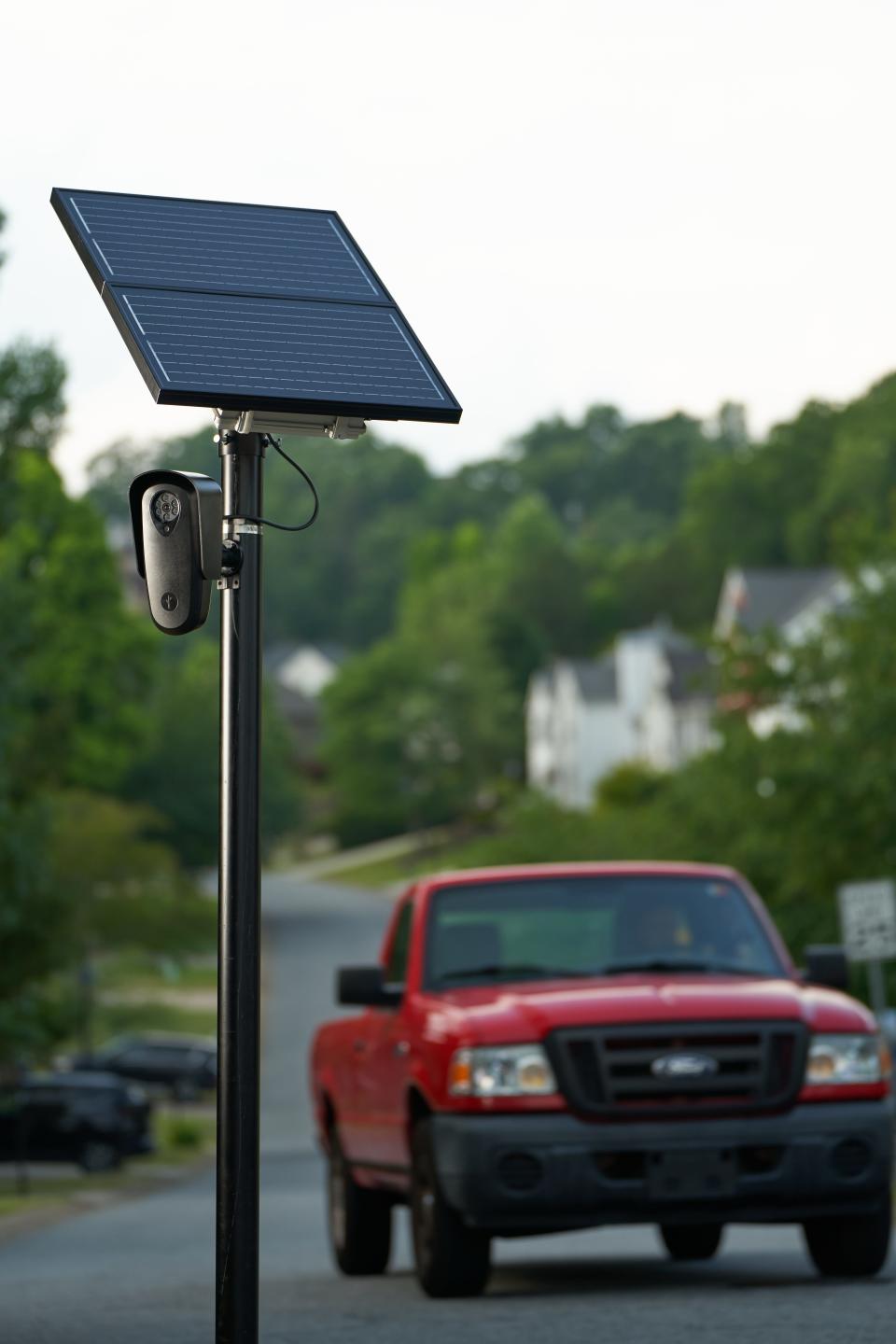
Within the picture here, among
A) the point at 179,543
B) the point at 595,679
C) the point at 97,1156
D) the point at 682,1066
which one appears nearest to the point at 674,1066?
the point at 682,1066

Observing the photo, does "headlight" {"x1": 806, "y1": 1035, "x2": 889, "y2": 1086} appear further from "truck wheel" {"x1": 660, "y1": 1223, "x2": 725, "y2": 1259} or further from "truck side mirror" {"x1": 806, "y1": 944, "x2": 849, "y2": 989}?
"truck wheel" {"x1": 660, "y1": 1223, "x2": 725, "y2": 1259}

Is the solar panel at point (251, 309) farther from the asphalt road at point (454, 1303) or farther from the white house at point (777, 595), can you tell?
the white house at point (777, 595)

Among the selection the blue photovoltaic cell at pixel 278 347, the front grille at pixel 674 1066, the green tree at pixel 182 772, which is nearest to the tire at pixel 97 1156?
the front grille at pixel 674 1066

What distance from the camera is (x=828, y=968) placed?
453 inches

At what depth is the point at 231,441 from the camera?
22.9 feet

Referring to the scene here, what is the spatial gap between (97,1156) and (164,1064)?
1910 centimetres

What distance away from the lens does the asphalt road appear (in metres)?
9.17

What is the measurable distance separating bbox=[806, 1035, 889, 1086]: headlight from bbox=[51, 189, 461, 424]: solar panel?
419cm

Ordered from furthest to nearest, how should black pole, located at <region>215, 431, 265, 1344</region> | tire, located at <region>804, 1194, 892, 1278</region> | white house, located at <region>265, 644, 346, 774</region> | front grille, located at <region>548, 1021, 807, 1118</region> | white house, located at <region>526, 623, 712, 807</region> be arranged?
white house, located at <region>265, 644, 346, 774</region>, white house, located at <region>526, 623, 712, 807</region>, tire, located at <region>804, 1194, 892, 1278</region>, front grille, located at <region>548, 1021, 807, 1118</region>, black pole, located at <region>215, 431, 265, 1344</region>

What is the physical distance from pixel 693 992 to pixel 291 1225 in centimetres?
1344

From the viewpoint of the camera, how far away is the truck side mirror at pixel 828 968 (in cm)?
1148

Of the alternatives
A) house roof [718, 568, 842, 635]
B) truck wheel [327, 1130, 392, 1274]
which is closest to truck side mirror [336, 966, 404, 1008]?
truck wheel [327, 1130, 392, 1274]

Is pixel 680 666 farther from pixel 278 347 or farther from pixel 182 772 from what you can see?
pixel 278 347

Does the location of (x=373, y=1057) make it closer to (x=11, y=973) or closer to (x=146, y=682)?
(x=11, y=973)
